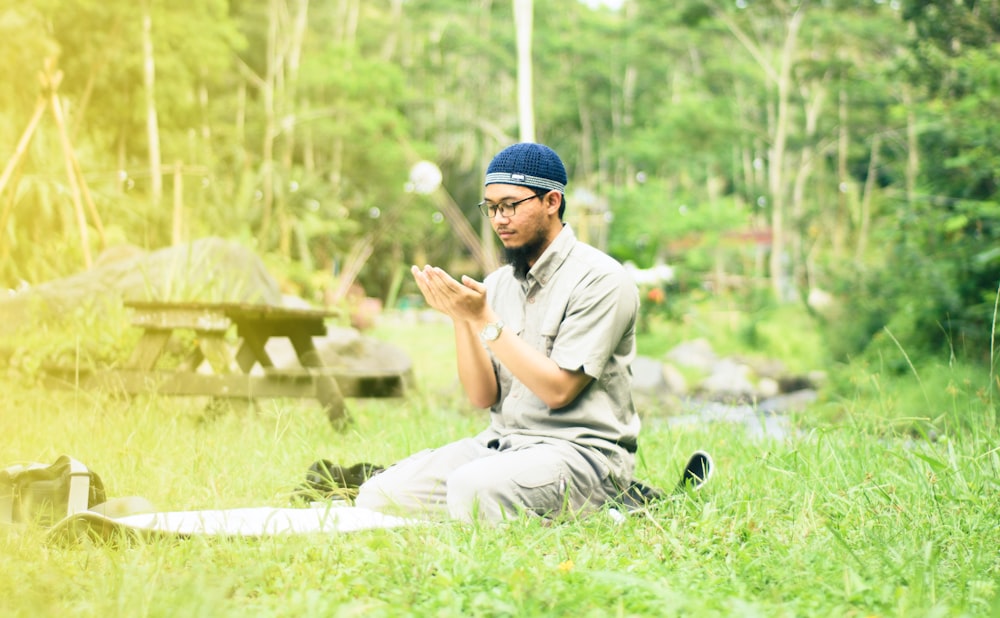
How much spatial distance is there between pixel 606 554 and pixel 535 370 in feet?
2.01

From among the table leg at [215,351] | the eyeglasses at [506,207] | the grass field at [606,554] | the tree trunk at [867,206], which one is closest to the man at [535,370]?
the eyeglasses at [506,207]

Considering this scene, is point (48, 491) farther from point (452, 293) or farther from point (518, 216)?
point (518, 216)

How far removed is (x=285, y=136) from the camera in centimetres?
2164

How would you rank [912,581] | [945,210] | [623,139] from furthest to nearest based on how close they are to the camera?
1. [623,139]
2. [945,210]
3. [912,581]

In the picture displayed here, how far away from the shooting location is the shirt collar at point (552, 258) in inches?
127

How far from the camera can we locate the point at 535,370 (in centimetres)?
296

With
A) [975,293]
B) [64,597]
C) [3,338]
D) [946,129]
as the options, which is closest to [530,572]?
[64,597]

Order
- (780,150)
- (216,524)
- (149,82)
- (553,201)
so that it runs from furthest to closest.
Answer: (780,150), (149,82), (553,201), (216,524)

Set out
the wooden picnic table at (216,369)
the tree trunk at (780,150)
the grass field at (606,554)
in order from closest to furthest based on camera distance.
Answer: the grass field at (606,554)
the wooden picnic table at (216,369)
the tree trunk at (780,150)

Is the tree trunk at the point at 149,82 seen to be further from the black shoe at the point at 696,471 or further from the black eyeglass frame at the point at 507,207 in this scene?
the black shoe at the point at 696,471

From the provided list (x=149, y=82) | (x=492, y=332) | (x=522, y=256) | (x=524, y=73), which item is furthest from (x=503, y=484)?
(x=149, y=82)

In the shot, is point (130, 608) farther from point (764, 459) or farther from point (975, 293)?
point (975, 293)

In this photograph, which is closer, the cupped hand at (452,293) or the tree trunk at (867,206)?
the cupped hand at (452,293)

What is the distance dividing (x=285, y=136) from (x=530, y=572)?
20435mm
